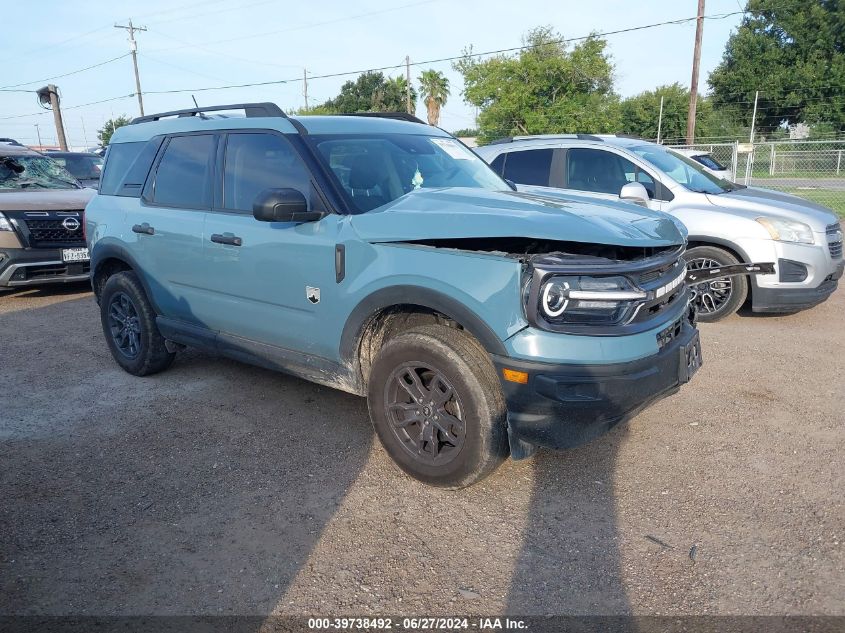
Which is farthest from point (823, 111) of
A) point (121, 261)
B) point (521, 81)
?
point (121, 261)

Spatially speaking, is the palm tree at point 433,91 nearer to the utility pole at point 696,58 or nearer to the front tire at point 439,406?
the utility pole at point 696,58

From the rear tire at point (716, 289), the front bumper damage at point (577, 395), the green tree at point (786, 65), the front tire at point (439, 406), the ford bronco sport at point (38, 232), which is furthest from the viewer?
the green tree at point (786, 65)

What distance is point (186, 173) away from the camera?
4.61m

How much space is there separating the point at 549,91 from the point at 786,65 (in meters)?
20.3

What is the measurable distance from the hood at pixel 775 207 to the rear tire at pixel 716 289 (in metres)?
0.46

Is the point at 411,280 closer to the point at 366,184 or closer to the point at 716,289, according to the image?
the point at 366,184

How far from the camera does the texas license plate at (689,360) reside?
10.6ft

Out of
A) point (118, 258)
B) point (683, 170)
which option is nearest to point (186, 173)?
point (118, 258)

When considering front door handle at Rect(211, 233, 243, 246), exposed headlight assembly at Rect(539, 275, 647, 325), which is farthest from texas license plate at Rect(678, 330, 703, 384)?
front door handle at Rect(211, 233, 243, 246)

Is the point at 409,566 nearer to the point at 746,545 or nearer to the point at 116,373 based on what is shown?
the point at 746,545

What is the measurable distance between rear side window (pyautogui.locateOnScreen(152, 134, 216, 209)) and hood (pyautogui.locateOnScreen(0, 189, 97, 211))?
355 centimetres

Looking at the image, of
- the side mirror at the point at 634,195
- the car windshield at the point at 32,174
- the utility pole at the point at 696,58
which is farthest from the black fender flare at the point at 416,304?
the utility pole at the point at 696,58

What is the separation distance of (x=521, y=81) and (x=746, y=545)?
40.7 meters

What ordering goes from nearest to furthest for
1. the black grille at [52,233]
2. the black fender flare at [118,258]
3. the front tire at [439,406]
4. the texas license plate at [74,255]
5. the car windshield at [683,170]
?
the front tire at [439,406] → the black fender flare at [118,258] → the car windshield at [683,170] → the black grille at [52,233] → the texas license plate at [74,255]
